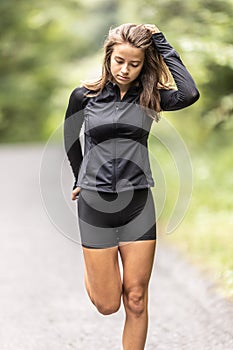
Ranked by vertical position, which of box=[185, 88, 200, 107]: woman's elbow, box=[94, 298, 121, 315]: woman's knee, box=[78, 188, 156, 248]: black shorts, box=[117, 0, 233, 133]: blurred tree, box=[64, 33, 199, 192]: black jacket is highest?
box=[185, 88, 200, 107]: woman's elbow

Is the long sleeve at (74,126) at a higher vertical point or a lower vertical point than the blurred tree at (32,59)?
higher

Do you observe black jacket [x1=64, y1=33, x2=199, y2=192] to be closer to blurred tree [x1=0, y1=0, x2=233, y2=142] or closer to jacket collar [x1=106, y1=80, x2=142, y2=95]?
jacket collar [x1=106, y1=80, x2=142, y2=95]

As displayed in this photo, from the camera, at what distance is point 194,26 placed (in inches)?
404

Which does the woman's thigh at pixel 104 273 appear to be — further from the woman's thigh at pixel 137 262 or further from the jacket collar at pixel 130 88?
the jacket collar at pixel 130 88

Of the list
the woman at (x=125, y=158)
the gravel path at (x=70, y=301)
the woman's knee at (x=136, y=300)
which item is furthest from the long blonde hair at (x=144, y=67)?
the woman's knee at (x=136, y=300)

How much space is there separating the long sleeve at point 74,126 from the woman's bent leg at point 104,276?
487 millimetres

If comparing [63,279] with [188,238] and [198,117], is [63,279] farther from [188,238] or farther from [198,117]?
[198,117]

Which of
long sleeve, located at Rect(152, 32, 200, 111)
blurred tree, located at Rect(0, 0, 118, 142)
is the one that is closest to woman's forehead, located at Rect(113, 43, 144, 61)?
long sleeve, located at Rect(152, 32, 200, 111)

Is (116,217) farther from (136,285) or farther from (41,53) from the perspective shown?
(41,53)

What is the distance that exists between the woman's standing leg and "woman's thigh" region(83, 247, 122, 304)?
5cm

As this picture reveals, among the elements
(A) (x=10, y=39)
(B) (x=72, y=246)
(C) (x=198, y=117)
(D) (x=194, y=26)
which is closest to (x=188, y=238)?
(B) (x=72, y=246)

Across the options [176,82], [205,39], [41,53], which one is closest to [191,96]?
[176,82]

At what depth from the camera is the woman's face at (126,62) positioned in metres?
3.96

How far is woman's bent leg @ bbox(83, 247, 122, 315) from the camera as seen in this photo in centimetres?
411
